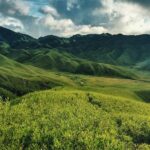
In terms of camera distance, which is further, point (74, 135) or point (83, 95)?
point (83, 95)

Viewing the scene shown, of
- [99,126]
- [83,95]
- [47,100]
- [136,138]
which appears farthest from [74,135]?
[83,95]

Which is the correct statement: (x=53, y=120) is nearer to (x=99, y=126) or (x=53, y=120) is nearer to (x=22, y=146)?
(x=99, y=126)

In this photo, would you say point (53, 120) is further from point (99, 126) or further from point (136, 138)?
point (136, 138)

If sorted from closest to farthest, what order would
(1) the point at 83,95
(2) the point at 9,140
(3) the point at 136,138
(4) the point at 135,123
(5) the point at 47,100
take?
1. (2) the point at 9,140
2. (3) the point at 136,138
3. (4) the point at 135,123
4. (5) the point at 47,100
5. (1) the point at 83,95

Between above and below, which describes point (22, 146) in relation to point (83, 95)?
below

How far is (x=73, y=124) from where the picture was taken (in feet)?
245

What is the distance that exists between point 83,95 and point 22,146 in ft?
169

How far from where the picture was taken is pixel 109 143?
2527 inches

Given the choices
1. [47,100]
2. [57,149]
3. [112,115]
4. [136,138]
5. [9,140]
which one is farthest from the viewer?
[47,100]

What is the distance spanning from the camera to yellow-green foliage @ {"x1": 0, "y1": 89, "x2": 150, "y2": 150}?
64.4m

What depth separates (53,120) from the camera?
78.0m

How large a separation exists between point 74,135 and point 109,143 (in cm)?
667

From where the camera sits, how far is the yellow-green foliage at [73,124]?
6438 centimetres

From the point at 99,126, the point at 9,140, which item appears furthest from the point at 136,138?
the point at 9,140
